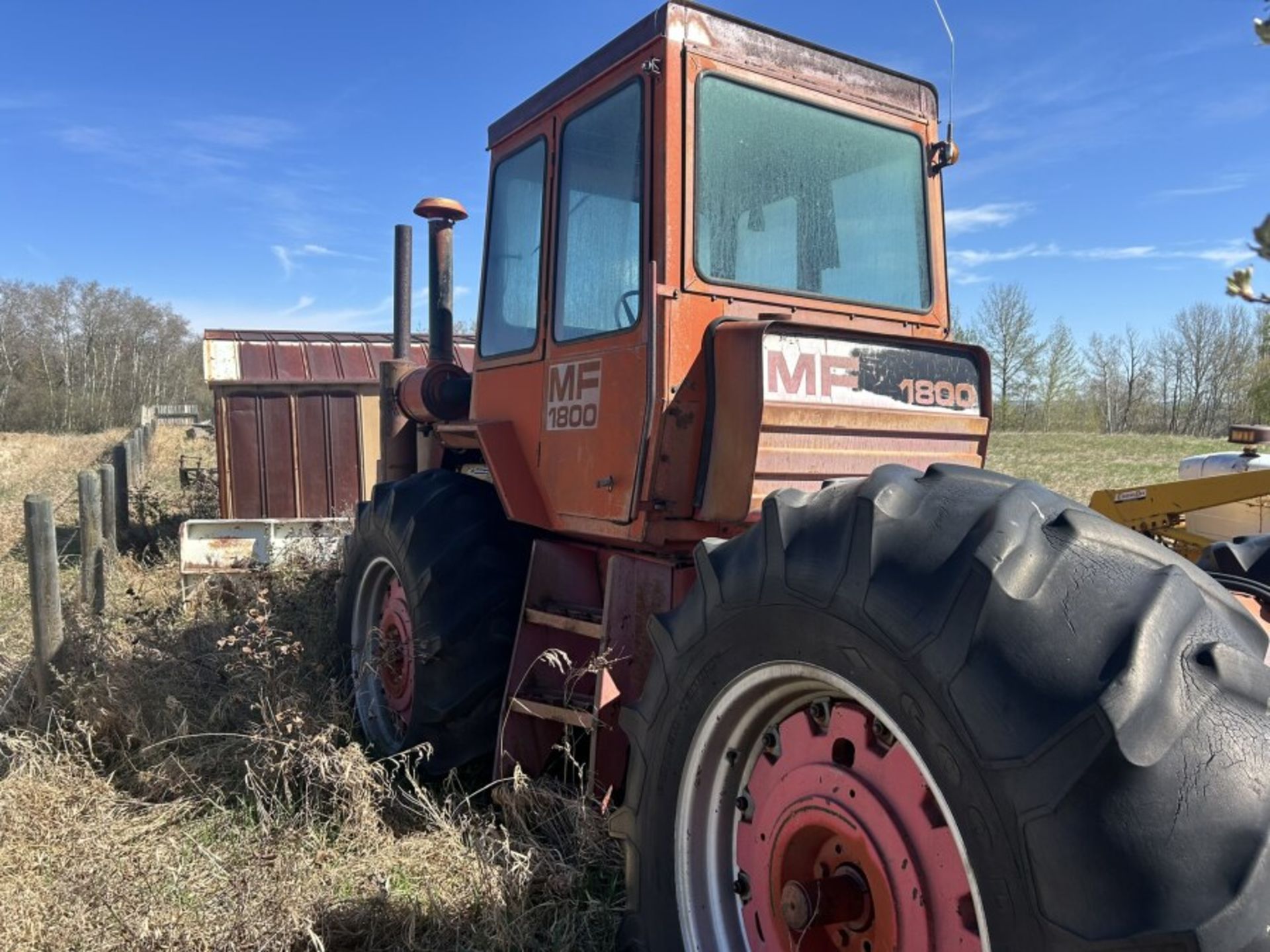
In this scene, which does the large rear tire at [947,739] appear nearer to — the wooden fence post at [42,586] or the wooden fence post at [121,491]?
the wooden fence post at [42,586]

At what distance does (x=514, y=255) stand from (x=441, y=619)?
1.57 m

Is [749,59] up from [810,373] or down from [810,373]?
up

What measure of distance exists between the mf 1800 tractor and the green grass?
1390 cm

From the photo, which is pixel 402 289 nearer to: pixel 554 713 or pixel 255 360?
pixel 554 713

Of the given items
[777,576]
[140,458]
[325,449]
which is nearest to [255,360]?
[325,449]

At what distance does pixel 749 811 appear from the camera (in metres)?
2.17

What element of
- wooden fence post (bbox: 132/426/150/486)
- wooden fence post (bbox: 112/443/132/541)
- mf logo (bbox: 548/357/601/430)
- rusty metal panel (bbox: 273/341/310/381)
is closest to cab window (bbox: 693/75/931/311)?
mf logo (bbox: 548/357/601/430)

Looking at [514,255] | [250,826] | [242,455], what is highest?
[514,255]

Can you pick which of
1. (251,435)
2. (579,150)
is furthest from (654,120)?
(251,435)

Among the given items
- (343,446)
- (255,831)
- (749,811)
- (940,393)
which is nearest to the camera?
(749,811)

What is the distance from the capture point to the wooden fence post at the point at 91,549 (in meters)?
7.10

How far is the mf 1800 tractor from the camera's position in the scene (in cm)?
139

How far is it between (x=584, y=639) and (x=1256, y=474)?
4.08m

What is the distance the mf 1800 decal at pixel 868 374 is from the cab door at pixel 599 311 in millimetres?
419
